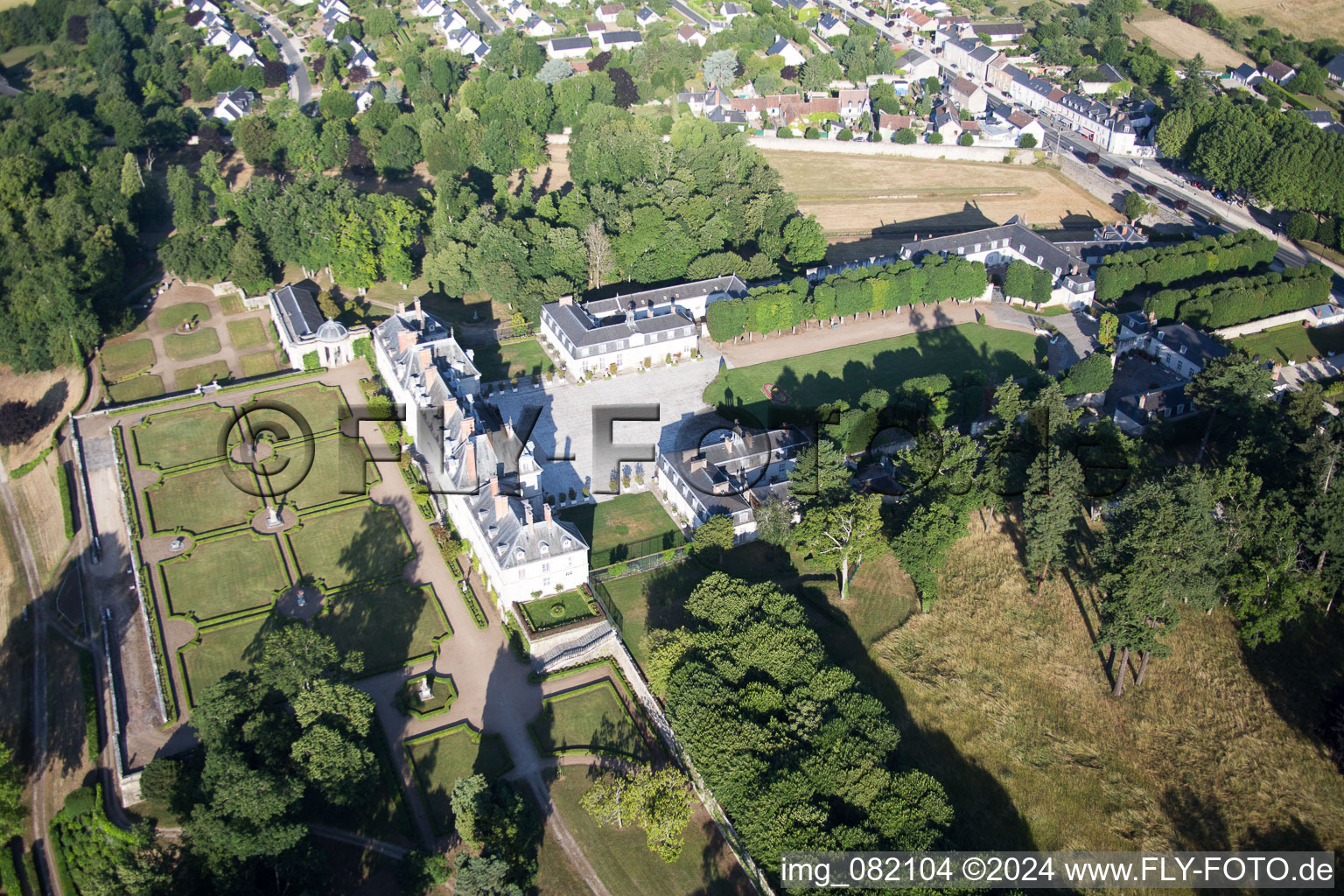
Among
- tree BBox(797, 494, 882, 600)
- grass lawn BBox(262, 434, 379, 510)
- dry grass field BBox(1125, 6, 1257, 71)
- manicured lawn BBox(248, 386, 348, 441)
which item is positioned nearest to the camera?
tree BBox(797, 494, 882, 600)

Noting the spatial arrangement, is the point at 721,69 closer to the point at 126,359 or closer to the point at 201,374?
the point at 201,374

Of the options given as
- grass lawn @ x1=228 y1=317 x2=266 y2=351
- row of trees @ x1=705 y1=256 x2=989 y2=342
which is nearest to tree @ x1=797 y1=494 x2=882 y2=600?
row of trees @ x1=705 y1=256 x2=989 y2=342

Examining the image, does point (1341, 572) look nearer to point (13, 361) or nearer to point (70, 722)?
point (70, 722)

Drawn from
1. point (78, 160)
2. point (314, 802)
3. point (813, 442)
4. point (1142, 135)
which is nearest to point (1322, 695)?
point (813, 442)

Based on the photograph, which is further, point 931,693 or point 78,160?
point 78,160

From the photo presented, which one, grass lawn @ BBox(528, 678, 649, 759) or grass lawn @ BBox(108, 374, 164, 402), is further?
grass lawn @ BBox(108, 374, 164, 402)

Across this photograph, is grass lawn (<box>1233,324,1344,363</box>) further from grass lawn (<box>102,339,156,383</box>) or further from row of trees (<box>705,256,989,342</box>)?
grass lawn (<box>102,339,156,383</box>)

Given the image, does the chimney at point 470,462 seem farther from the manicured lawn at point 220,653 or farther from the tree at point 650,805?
the tree at point 650,805
